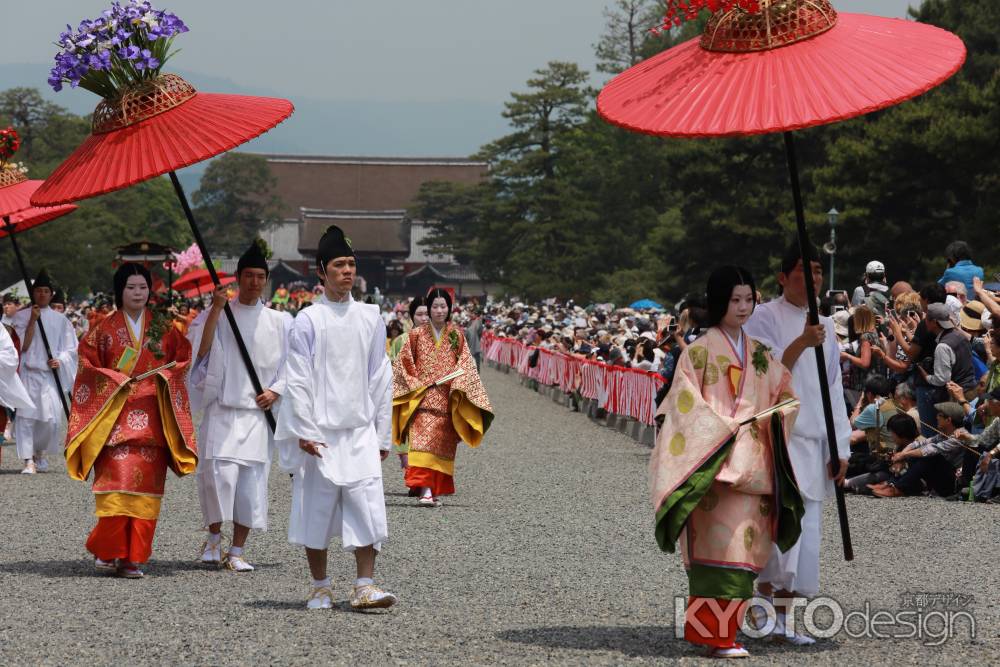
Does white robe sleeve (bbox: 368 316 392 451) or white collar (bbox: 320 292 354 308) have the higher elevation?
white collar (bbox: 320 292 354 308)

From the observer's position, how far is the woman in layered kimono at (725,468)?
589 centimetres

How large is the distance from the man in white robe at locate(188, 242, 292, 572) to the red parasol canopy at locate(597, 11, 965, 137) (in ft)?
10.9

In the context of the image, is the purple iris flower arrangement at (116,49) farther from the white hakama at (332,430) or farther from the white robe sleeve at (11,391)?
the white robe sleeve at (11,391)

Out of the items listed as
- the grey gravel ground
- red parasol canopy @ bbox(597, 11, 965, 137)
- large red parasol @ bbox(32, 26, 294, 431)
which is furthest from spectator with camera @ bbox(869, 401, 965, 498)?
large red parasol @ bbox(32, 26, 294, 431)

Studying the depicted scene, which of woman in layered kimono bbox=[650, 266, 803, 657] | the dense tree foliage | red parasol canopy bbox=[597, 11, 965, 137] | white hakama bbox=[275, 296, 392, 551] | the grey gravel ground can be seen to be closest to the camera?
red parasol canopy bbox=[597, 11, 965, 137]

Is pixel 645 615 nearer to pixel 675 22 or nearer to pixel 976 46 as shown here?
pixel 675 22

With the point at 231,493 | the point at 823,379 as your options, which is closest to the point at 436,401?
the point at 231,493

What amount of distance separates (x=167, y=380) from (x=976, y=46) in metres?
33.1

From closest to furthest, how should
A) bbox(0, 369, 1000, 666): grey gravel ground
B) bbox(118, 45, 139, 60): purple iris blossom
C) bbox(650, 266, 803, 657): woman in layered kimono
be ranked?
1. bbox(650, 266, 803, 657): woman in layered kimono
2. bbox(0, 369, 1000, 666): grey gravel ground
3. bbox(118, 45, 139, 60): purple iris blossom

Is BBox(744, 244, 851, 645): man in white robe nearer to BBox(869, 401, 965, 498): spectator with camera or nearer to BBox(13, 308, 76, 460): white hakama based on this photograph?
BBox(869, 401, 965, 498): spectator with camera

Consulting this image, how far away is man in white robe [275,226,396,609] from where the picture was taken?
7.00m

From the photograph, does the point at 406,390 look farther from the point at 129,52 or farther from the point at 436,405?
the point at 129,52

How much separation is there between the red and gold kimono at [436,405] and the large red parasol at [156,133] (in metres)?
4.67

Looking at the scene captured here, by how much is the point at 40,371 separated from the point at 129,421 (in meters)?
7.12
